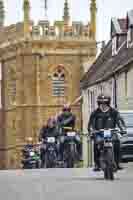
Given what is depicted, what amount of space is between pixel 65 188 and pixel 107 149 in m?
2.53

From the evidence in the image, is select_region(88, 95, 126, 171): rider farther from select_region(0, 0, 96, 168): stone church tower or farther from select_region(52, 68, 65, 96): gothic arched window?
select_region(52, 68, 65, 96): gothic arched window

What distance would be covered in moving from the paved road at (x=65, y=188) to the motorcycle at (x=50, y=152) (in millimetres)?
7607

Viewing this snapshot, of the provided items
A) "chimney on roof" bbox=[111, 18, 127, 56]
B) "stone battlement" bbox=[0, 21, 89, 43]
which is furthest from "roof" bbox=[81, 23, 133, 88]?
"stone battlement" bbox=[0, 21, 89, 43]

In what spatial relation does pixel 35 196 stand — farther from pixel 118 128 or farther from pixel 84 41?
pixel 84 41

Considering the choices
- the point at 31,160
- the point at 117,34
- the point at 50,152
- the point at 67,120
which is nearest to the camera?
the point at 67,120

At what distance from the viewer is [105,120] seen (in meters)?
20.4

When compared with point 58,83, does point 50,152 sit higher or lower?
lower

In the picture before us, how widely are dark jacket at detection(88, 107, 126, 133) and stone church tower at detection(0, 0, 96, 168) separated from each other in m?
72.4

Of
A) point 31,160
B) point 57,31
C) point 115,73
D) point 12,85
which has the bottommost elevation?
point 31,160

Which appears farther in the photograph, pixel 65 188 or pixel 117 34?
pixel 117 34

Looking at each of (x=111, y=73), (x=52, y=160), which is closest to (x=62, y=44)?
(x=111, y=73)

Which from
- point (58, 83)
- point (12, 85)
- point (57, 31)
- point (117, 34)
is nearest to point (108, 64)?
point (117, 34)

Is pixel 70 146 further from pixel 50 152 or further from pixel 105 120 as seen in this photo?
pixel 105 120

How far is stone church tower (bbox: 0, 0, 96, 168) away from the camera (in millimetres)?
94875
